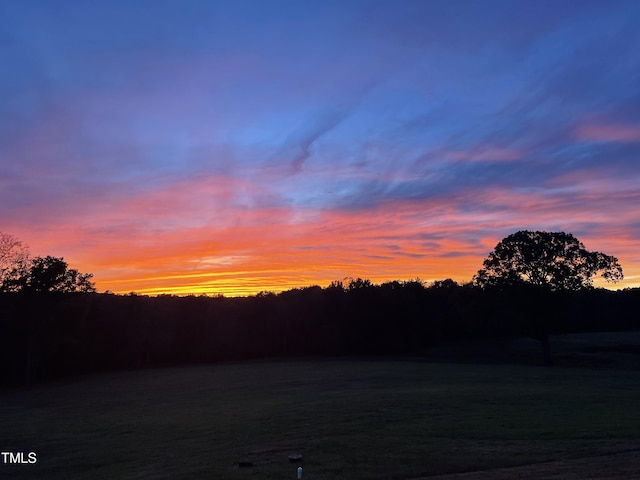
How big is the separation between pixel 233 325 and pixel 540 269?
5137cm

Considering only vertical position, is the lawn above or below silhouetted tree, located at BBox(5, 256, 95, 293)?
below

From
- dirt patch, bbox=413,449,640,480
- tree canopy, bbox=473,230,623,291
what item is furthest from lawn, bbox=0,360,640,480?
tree canopy, bbox=473,230,623,291

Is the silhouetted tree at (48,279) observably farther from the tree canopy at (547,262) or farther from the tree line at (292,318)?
the tree canopy at (547,262)

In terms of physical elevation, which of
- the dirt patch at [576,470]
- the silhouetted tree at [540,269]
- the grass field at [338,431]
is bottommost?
the grass field at [338,431]

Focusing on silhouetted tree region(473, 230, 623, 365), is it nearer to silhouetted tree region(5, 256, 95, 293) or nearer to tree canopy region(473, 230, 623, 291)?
tree canopy region(473, 230, 623, 291)

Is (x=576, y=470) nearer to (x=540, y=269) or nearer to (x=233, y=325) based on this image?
(x=540, y=269)

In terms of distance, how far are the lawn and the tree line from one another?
23.9m

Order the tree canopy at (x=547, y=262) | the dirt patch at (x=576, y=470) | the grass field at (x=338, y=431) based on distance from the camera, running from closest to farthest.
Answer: the dirt patch at (x=576, y=470) → the grass field at (x=338, y=431) → the tree canopy at (x=547, y=262)

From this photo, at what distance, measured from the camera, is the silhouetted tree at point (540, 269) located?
5762 centimetres

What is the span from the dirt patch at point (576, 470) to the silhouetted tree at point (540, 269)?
153ft

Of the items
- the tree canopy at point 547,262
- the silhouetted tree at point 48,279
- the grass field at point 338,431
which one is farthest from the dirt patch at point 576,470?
the silhouetted tree at point 48,279

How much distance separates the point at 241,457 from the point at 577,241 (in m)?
50.9

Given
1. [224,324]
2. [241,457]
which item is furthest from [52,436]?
[224,324]

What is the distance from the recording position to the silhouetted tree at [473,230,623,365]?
2269 inches
